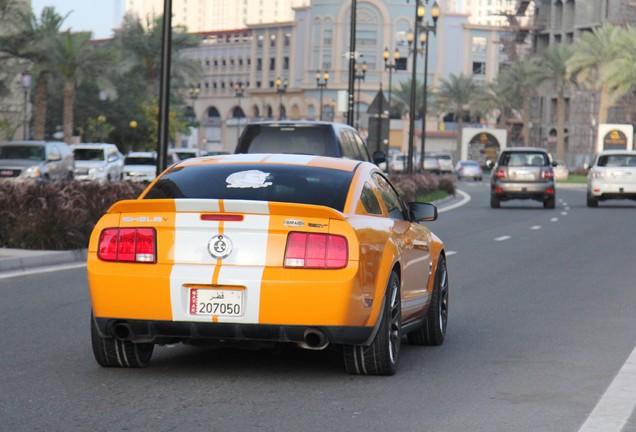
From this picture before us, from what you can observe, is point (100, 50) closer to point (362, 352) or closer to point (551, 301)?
point (551, 301)

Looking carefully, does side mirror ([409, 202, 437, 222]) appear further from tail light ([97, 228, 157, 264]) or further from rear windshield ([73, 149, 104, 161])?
rear windshield ([73, 149, 104, 161])

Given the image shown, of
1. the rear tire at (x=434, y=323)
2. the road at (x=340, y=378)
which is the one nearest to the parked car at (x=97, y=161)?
the road at (x=340, y=378)

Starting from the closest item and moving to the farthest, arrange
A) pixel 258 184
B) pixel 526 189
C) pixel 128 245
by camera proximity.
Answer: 1. pixel 128 245
2. pixel 258 184
3. pixel 526 189

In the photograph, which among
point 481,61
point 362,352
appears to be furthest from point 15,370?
point 481,61

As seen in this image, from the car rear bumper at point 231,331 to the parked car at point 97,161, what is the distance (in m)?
39.5

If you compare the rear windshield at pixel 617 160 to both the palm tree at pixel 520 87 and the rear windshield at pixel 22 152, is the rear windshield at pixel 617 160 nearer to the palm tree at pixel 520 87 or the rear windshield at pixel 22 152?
the rear windshield at pixel 22 152

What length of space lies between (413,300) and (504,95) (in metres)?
112

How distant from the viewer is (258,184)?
959cm

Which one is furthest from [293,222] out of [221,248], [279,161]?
[279,161]

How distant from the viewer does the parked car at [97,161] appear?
48422mm

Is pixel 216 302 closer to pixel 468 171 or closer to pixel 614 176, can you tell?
pixel 614 176

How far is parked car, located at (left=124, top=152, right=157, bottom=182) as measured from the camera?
52.7m

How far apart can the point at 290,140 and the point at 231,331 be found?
45.9 ft

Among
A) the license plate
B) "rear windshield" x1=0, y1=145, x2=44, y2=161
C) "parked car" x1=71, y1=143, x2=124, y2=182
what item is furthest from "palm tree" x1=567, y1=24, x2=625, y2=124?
the license plate
